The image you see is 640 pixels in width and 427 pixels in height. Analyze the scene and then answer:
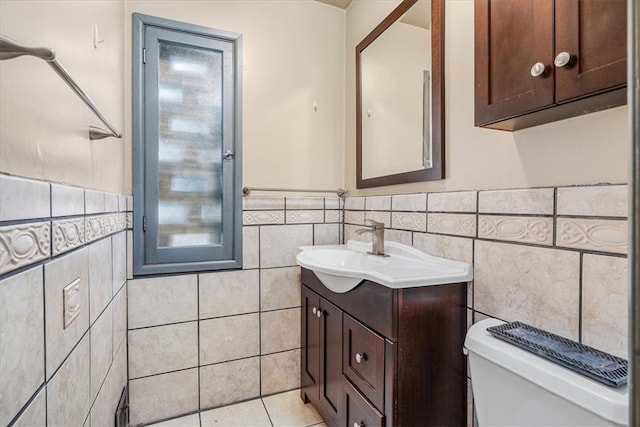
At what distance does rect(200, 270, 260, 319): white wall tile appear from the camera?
1.76 m

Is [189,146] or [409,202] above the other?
[189,146]

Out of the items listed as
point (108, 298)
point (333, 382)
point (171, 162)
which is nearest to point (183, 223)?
point (171, 162)

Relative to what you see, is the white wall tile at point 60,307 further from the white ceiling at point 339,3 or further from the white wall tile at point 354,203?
the white ceiling at point 339,3

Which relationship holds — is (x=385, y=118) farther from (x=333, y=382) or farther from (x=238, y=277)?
(x=333, y=382)

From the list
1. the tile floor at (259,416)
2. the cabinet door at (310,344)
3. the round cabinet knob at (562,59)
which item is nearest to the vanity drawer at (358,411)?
the cabinet door at (310,344)

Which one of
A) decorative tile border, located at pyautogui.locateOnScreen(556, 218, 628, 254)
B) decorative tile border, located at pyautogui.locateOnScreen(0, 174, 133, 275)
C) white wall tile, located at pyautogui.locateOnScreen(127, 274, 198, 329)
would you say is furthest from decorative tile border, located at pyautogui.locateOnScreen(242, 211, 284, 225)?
decorative tile border, located at pyautogui.locateOnScreen(556, 218, 628, 254)

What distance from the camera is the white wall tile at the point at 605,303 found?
2.47ft

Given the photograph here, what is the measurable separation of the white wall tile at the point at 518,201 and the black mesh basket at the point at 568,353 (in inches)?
13.8

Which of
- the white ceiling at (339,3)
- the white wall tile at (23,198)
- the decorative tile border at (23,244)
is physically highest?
the white ceiling at (339,3)

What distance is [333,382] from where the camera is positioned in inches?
56.9

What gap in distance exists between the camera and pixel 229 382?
182cm

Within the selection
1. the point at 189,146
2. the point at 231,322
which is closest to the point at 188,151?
the point at 189,146

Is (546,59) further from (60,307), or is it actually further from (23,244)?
(60,307)

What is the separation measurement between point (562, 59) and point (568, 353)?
69 centimetres
